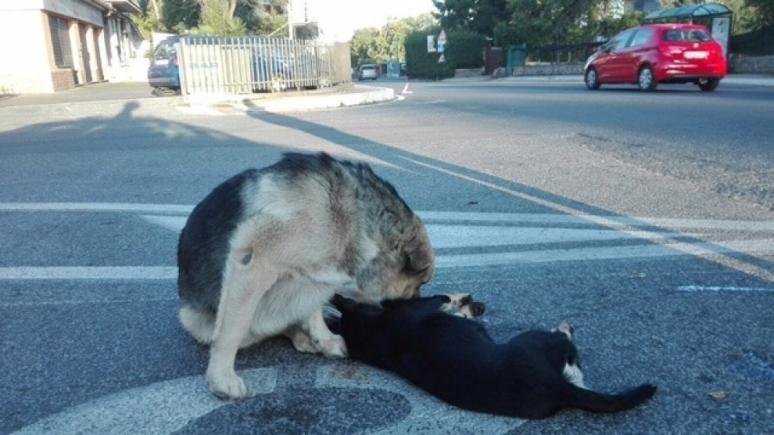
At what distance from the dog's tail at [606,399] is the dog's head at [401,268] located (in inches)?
37.8

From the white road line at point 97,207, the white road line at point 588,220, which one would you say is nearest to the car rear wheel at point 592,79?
the white road line at point 588,220

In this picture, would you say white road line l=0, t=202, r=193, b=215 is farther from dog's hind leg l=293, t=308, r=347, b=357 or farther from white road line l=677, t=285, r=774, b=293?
white road line l=677, t=285, r=774, b=293

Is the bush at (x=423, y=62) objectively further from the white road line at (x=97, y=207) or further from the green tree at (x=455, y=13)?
the white road line at (x=97, y=207)

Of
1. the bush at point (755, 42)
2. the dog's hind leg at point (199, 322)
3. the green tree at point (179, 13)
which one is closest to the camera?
the dog's hind leg at point (199, 322)

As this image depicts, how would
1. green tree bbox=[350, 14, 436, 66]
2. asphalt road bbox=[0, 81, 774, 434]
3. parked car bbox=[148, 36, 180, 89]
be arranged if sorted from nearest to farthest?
1. asphalt road bbox=[0, 81, 774, 434]
2. parked car bbox=[148, 36, 180, 89]
3. green tree bbox=[350, 14, 436, 66]

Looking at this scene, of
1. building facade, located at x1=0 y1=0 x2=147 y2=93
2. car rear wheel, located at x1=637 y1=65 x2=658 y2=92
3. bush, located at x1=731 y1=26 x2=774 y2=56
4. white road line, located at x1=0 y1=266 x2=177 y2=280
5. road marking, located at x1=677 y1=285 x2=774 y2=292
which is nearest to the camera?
road marking, located at x1=677 y1=285 x2=774 y2=292

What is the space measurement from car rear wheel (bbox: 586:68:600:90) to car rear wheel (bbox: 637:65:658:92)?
76.2 inches

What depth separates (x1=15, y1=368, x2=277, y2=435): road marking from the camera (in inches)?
86.4

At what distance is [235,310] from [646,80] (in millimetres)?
18412

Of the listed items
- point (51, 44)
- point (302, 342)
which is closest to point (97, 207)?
point (302, 342)

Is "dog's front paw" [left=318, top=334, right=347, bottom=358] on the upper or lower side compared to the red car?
lower

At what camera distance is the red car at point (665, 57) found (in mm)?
16828

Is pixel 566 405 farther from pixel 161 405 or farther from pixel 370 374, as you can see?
pixel 161 405

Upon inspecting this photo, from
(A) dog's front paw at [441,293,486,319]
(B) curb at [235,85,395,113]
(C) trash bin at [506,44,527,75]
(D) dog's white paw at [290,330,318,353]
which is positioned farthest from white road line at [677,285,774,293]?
(C) trash bin at [506,44,527,75]
